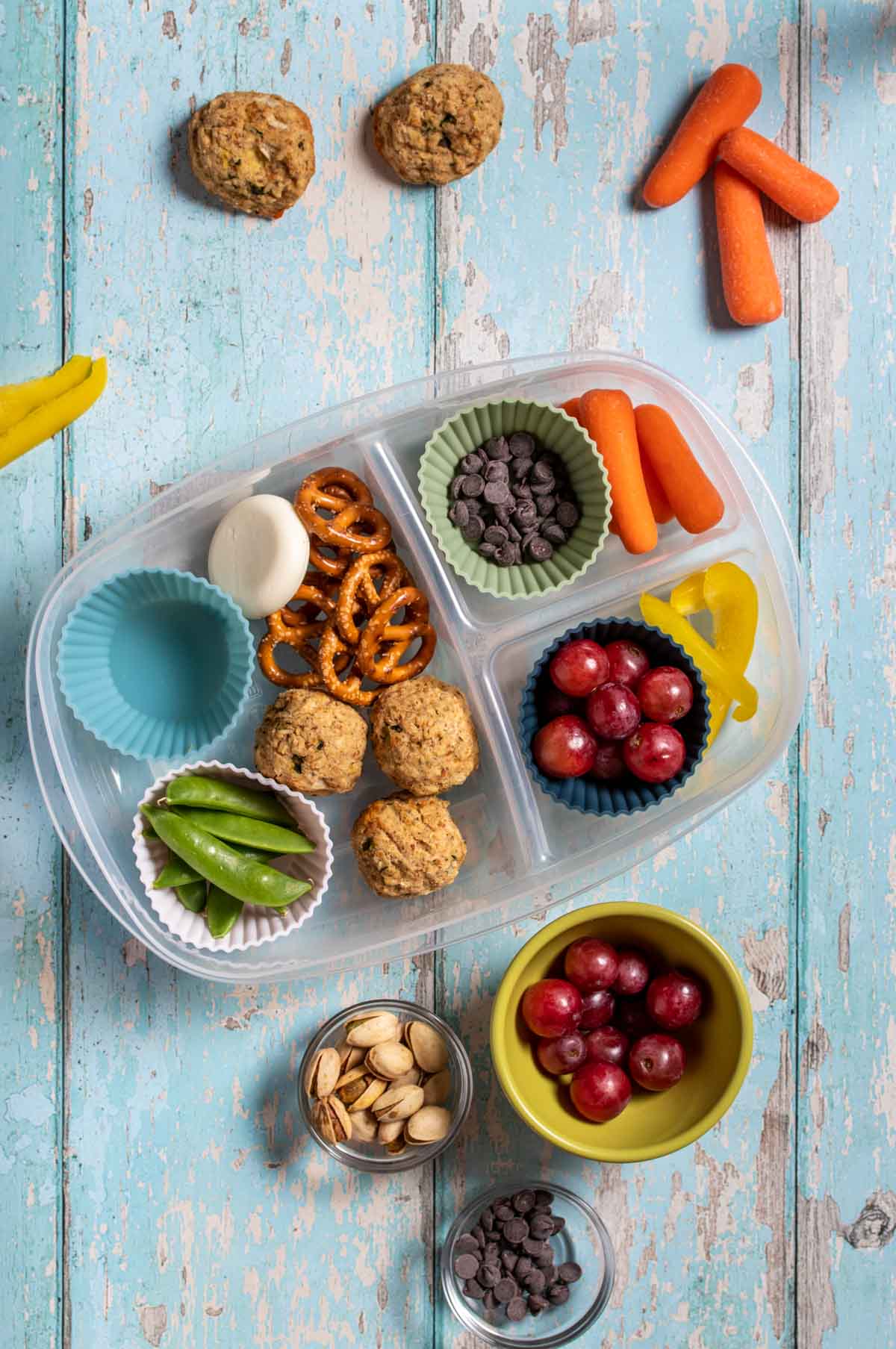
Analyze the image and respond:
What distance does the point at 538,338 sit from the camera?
1.35 meters

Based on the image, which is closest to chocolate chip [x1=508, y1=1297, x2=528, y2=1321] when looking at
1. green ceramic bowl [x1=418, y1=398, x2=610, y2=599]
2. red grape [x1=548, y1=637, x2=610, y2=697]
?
red grape [x1=548, y1=637, x2=610, y2=697]

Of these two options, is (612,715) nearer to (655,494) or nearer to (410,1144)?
(655,494)

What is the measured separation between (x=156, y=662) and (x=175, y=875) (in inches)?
9.1

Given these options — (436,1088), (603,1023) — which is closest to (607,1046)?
(603,1023)

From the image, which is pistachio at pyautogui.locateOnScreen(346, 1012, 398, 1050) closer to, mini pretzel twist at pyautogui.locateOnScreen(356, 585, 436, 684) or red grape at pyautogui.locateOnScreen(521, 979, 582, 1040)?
red grape at pyautogui.locateOnScreen(521, 979, 582, 1040)

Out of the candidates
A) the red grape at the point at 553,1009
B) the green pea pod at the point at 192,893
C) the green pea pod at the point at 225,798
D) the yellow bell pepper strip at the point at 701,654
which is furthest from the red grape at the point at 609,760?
the green pea pod at the point at 192,893

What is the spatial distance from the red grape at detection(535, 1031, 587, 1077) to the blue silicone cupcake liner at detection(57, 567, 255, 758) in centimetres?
49

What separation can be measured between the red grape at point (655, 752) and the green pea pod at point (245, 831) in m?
0.34

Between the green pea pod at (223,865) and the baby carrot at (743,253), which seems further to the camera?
the baby carrot at (743,253)

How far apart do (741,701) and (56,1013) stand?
0.86m

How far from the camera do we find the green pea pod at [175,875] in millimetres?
1178

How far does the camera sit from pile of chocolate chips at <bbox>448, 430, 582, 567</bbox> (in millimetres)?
1233

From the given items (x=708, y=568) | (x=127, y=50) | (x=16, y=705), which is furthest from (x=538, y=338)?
(x=16, y=705)

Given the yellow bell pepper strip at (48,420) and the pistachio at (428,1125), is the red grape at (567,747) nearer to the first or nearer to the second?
the pistachio at (428,1125)
